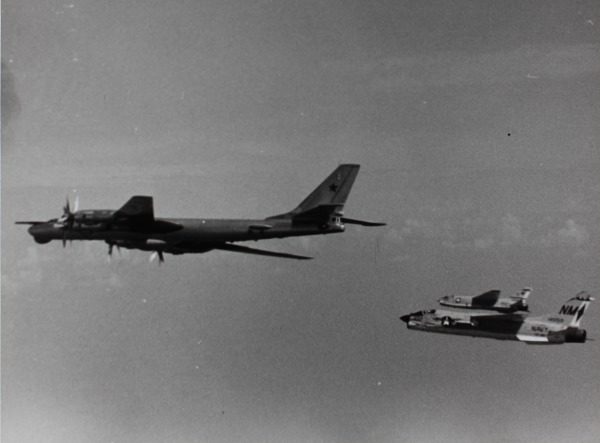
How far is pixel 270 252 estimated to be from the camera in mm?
31375

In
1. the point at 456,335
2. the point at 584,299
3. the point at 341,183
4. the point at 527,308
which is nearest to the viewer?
the point at 341,183

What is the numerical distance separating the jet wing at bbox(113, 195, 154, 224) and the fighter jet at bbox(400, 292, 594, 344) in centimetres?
2121

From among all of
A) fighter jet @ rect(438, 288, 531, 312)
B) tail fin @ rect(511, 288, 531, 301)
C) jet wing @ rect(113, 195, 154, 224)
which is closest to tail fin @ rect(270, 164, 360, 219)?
jet wing @ rect(113, 195, 154, 224)

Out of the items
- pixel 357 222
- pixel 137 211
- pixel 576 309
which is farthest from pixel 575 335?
pixel 137 211

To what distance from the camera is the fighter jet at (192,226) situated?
2788 centimetres

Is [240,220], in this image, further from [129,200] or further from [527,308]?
[527,308]

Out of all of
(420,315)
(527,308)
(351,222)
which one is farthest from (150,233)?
(527,308)

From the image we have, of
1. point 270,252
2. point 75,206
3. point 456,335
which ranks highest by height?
point 75,206

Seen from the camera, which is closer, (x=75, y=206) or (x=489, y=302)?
(x=75, y=206)

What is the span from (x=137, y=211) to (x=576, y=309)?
85.0ft

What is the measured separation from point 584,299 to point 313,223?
58.4 ft

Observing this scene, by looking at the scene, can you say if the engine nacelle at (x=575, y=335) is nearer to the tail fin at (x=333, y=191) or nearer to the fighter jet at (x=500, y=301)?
the fighter jet at (x=500, y=301)

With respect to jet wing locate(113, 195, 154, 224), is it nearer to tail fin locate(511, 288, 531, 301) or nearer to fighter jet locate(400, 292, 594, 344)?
fighter jet locate(400, 292, 594, 344)

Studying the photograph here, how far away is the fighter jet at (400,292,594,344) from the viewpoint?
36406 millimetres
